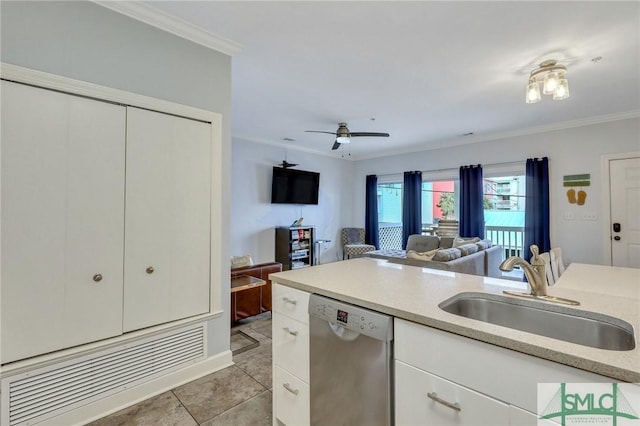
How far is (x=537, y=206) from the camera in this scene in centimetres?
461

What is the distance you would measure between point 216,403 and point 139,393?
53 centimetres

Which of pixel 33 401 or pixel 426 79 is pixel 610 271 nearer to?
pixel 426 79

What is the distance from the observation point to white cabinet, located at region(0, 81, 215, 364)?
5.09ft

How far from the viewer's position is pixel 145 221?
1977 millimetres

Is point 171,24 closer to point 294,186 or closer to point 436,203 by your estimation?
point 294,186

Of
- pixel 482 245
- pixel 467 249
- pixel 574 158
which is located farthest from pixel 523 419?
pixel 574 158

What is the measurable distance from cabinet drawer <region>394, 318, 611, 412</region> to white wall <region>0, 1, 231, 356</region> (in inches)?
68.2

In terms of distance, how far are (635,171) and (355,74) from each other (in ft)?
13.3

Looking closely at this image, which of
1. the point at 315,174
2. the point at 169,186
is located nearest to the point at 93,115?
the point at 169,186

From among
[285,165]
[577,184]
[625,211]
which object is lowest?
[625,211]

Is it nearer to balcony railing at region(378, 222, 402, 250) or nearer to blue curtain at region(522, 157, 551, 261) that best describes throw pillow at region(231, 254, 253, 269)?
balcony railing at region(378, 222, 402, 250)

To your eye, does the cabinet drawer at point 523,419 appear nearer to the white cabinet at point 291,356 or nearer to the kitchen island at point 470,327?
the kitchen island at point 470,327

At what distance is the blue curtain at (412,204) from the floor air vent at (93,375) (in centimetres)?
491

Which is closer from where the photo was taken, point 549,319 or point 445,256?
point 549,319
